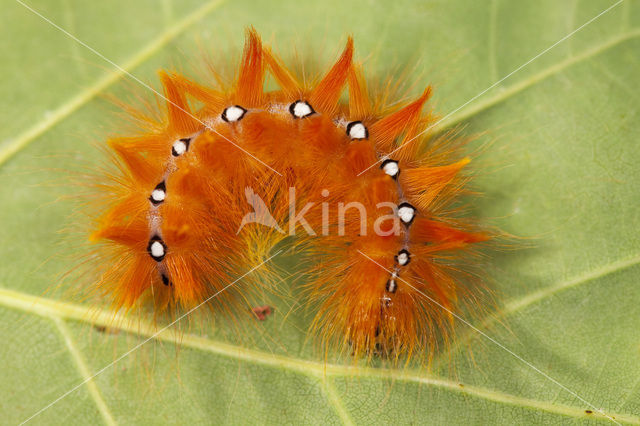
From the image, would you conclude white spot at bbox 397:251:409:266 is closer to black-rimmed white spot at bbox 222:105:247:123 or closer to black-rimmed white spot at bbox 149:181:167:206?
black-rimmed white spot at bbox 222:105:247:123

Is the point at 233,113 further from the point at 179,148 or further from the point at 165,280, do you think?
the point at 165,280

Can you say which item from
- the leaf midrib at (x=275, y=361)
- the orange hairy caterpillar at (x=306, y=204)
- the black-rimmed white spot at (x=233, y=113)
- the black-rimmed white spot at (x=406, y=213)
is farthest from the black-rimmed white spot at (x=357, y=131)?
the leaf midrib at (x=275, y=361)

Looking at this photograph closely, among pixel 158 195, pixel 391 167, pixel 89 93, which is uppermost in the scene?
pixel 89 93

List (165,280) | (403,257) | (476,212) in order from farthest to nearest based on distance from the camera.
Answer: (476,212)
(165,280)
(403,257)

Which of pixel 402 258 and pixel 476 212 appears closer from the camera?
pixel 402 258

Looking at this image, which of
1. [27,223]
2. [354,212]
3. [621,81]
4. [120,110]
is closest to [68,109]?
[120,110]

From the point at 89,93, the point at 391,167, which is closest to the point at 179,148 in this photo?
the point at 89,93
